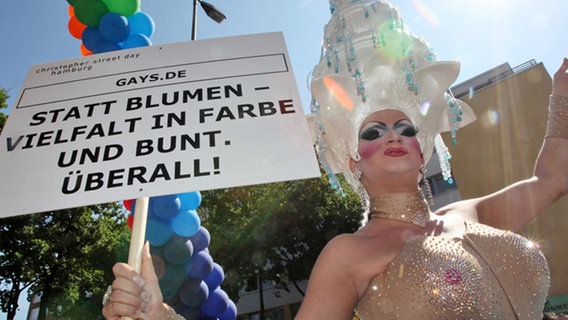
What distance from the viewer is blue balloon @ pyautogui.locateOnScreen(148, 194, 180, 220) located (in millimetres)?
3887

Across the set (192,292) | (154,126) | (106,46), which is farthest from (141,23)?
(192,292)

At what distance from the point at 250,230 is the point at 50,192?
13.8 meters

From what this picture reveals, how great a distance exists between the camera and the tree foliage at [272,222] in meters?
15.1

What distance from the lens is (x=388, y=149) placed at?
192 cm

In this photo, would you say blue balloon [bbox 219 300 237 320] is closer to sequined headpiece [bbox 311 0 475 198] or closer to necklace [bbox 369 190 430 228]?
sequined headpiece [bbox 311 0 475 198]

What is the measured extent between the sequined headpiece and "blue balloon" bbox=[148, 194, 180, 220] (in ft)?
7.54

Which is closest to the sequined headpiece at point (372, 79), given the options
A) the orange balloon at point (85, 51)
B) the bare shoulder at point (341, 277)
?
the bare shoulder at point (341, 277)

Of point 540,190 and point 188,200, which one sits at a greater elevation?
point 188,200

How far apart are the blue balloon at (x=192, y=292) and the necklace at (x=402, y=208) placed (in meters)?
3.22

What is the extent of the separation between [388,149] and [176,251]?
3.02m

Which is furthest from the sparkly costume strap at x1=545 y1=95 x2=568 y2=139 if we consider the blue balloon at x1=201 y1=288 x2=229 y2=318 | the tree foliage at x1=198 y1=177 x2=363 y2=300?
the tree foliage at x1=198 y1=177 x2=363 y2=300

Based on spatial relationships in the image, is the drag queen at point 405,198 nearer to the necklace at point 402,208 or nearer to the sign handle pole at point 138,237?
the necklace at point 402,208

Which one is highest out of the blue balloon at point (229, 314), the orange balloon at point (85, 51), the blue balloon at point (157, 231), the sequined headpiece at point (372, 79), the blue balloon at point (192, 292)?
the orange balloon at point (85, 51)

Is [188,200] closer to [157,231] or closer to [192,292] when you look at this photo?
[157,231]
